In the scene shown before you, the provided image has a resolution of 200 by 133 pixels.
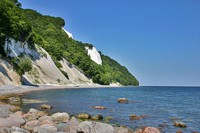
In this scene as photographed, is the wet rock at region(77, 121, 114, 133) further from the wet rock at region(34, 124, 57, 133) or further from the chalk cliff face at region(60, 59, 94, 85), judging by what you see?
the chalk cliff face at region(60, 59, 94, 85)

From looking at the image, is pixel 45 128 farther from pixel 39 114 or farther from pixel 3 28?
pixel 3 28

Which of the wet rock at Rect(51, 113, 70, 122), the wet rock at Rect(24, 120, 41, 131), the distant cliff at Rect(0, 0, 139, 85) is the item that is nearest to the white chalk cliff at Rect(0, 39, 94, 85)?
the distant cliff at Rect(0, 0, 139, 85)

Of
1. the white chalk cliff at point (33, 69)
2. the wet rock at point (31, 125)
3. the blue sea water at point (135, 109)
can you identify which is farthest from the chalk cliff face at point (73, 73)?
the wet rock at point (31, 125)

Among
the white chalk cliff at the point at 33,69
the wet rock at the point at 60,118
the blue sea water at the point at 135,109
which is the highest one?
the white chalk cliff at the point at 33,69

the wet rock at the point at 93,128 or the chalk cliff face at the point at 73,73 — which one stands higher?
the chalk cliff face at the point at 73,73

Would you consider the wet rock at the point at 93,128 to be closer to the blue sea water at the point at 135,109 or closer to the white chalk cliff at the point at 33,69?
the blue sea water at the point at 135,109

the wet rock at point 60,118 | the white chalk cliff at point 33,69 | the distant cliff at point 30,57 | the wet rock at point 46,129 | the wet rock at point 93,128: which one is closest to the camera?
the wet rock at point 46,129

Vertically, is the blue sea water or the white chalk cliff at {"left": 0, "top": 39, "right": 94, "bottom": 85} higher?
the white chalk cliff at {"left": 0, "top": 39, "right": 94, "bottom": 85}

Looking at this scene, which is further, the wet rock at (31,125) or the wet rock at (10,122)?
the wet rock at (31,125)

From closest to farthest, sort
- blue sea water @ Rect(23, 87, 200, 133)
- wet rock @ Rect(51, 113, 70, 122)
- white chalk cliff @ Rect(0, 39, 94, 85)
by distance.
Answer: wet rock @ Rect(51, 113, 70, 122) → blue sea water @ Rect(23, 87, 200, 133) → white chalk cliff @ Rect(0, 39, 94, 85)

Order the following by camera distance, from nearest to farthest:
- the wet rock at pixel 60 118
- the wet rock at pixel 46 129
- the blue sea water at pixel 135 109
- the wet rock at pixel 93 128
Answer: the wet rock at pixel 46 129 → the wet rock at pixel 93 128 → the wet rock at pixel 60 118 → the blue sea water at pixel 135 109

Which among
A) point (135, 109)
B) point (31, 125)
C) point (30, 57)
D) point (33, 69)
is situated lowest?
point (135, 109)

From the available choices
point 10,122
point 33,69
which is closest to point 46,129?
point 10,122

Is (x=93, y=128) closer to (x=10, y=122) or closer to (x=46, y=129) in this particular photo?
(x=46, y=129)
